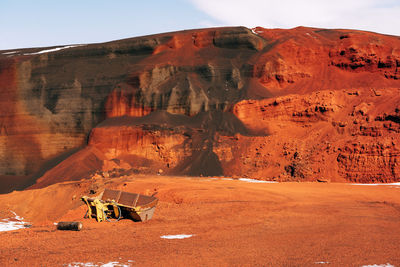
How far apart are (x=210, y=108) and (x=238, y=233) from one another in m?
22.8

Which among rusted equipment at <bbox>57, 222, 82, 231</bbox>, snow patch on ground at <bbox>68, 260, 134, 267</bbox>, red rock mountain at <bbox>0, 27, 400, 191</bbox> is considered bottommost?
rusted equipment at <bbox>57, 222, 82, 231</bbox>

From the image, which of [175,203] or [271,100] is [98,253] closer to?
[175,203]


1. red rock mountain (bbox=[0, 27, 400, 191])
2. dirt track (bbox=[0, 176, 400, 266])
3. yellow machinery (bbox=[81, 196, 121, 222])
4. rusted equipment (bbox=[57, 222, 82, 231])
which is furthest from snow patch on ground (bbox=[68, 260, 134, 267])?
red rock mountain (bbox=[0, 27, 400, 191])

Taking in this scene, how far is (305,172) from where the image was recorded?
80.9 ft

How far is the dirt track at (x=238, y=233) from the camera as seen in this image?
9086 millimetres

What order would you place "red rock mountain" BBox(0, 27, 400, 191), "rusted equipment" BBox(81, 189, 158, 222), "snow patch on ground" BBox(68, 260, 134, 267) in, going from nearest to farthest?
"snow patch on ground" BBox(68, 260, 134, 267)
"rusted equipment" BBox(81, 189, 158, 222)
"red rock mountain" BBox(0, 27, 400, 191)

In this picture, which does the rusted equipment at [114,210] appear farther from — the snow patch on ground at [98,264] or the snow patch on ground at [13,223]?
the snow patch on ground at [13,223]

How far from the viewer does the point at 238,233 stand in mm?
11578

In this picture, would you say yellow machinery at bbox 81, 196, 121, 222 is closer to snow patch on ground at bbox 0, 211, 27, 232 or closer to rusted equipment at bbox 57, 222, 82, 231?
rusted equipment at bbox 57, 222, 82, 231

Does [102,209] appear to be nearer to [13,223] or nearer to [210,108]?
[13,223]

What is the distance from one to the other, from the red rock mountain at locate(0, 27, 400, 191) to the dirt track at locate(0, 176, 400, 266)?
732 centimetres

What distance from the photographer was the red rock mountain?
26.5 metres

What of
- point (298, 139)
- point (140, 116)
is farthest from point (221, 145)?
point (140, 116)

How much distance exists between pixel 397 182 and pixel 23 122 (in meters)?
32.5
